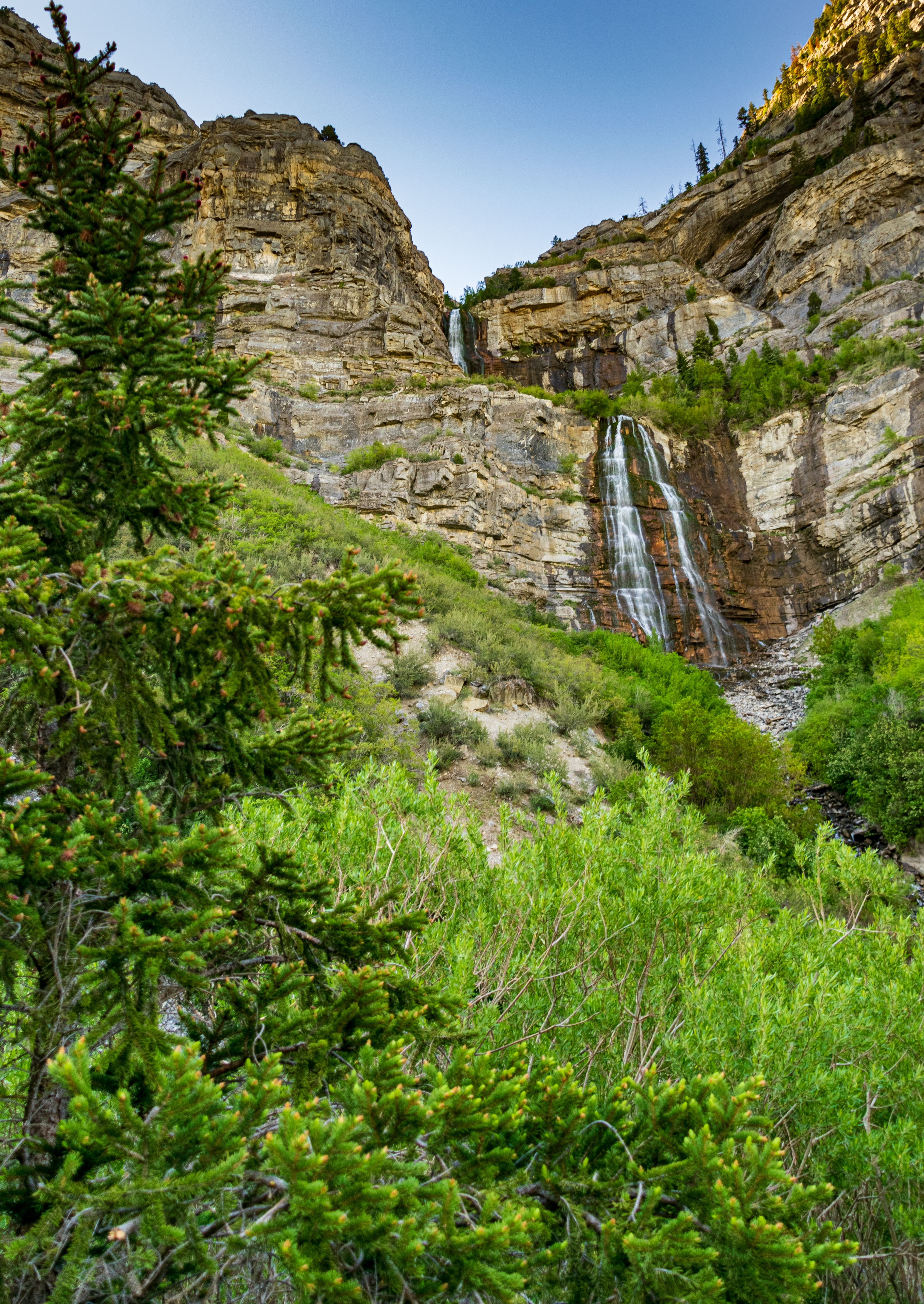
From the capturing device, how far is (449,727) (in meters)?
10.2

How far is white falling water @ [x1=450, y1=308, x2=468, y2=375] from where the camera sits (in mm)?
36375

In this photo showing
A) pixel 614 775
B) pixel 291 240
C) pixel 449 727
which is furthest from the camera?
pixel 291 240

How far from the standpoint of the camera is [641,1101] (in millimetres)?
1823

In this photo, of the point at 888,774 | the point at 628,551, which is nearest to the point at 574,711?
the point at 888,774

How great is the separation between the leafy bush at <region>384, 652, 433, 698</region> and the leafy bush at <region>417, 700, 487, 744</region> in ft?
2.46

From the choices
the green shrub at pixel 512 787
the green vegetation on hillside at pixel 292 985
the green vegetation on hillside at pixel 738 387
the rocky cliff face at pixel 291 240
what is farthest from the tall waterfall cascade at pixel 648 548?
the green vegetation on hillside at pixel 292 985

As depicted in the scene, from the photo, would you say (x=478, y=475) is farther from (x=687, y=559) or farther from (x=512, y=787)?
(x=512, y=787)

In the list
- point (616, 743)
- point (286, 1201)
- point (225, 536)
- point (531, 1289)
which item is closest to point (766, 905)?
point (531, 1289)

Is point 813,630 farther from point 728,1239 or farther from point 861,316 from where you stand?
point 728,1239

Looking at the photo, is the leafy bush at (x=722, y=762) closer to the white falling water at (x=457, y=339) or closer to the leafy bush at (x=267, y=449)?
the leafy bush at (x=267, y=449)

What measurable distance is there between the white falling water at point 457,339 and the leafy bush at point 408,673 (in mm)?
28631

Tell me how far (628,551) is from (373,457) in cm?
998

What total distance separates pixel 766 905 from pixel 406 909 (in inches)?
112

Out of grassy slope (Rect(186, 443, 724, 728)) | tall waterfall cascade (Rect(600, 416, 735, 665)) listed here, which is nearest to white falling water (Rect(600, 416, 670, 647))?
tall waterfall cascade (Rect(600, 416, 735, 665))
